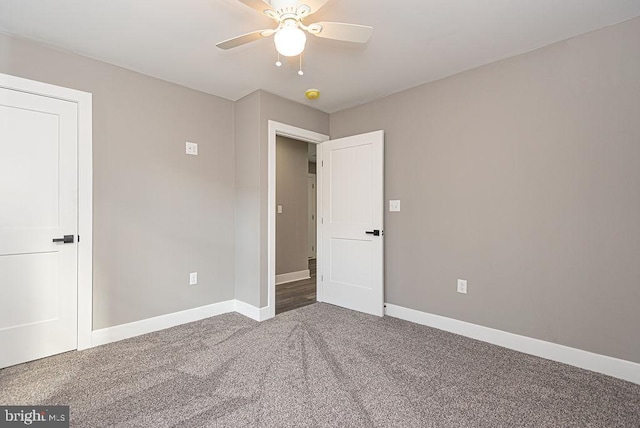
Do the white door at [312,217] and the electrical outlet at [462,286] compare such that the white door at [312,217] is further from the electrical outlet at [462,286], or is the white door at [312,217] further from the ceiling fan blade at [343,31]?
the ceiling fan blade at [343,31]

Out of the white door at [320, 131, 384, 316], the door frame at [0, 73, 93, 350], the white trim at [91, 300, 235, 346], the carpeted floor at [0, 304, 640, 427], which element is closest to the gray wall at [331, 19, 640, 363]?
the white door at [320, 131, 384, 316]

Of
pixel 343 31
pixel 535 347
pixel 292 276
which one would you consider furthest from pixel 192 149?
pixel 535 347

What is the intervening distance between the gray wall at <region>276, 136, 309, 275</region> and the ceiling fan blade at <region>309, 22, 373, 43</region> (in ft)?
10.4

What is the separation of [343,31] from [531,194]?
1971mm

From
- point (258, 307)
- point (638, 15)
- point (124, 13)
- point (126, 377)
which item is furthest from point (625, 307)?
point (124, 13)

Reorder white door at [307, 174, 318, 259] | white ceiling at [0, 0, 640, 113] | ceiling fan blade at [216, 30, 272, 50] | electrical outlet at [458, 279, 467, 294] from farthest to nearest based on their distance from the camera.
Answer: white door at [307, 174, 318, 259]
electrical outlet at [458, 279, 467, 294]
white ceiling at [0, 0, 640, 113]
ceiling fan blade at [216, 30, 272, 50]

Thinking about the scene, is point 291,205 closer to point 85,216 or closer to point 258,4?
point 85,216

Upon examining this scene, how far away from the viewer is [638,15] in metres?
2.03

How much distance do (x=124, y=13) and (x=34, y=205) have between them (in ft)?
5.26

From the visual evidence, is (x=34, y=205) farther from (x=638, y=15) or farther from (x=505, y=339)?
(x=638, y=15)

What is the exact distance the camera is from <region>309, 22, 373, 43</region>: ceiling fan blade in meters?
1.74

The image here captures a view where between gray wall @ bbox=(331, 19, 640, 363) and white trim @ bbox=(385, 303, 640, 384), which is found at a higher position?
gray wall @ bbox=(331, 19, 640, 363)

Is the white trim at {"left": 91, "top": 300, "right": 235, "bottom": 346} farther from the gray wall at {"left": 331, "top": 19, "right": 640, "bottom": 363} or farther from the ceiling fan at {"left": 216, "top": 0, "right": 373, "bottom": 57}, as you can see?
the ceiling fan at {"left": 216, "top": 0, "right": 373, "bottom": 57}

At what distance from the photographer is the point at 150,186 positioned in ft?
9.61
